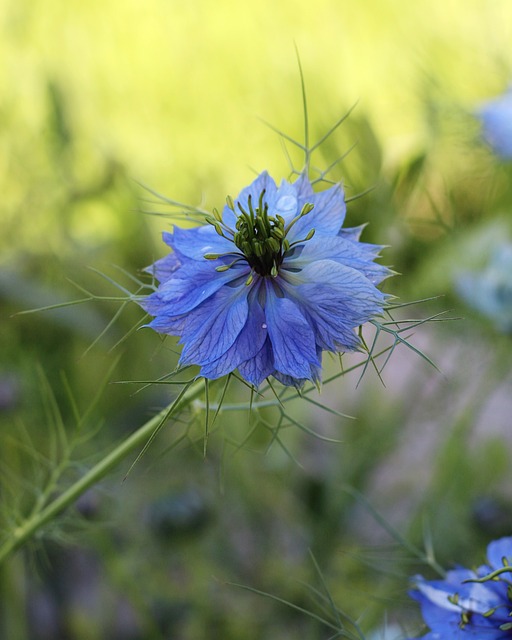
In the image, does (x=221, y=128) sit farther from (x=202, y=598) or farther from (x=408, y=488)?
(x=202, y=598)

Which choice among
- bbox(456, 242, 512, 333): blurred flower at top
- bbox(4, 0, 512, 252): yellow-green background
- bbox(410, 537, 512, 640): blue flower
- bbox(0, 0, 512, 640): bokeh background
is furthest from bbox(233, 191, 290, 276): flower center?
bbox(4, 0, 512, 252): yellow-green background

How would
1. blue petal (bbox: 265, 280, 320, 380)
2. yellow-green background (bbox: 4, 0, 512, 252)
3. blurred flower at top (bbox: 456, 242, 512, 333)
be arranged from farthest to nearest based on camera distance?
yellow-green background (bbox: 4, 0, 512, 252)
blurred flower at top (bbox: 456, 242, 512, 333)
blue petal (bbox: 265, 280, 320, 380)

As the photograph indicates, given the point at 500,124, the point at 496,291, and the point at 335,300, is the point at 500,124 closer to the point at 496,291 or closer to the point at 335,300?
the point at 496,291

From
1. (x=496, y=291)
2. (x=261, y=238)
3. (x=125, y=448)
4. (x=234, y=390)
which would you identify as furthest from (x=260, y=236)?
(x=234, y=390)

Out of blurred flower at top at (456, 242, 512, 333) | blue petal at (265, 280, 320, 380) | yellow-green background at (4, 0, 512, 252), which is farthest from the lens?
yellow-green background at (4, 0, 512, 252)

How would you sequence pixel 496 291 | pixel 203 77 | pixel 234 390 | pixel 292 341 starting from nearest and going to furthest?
pixel 292 341 → pixel 496 291 → pixel 234 390 → pixel 203 77

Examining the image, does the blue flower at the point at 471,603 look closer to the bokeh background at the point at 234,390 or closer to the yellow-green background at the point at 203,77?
the bokeh background at the point at 234,390

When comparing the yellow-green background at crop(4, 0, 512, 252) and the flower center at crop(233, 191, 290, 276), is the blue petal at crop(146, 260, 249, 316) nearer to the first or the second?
the flower center at crop(233, 191, 290, 276)
